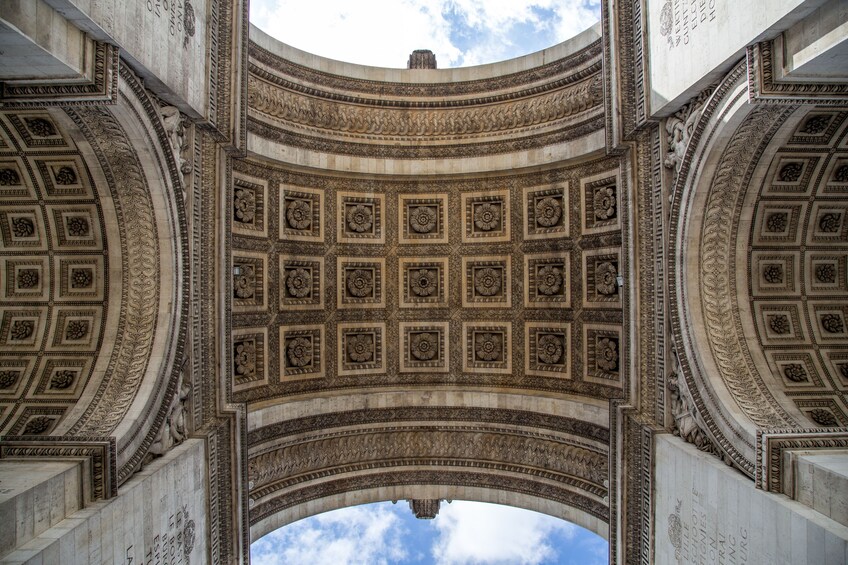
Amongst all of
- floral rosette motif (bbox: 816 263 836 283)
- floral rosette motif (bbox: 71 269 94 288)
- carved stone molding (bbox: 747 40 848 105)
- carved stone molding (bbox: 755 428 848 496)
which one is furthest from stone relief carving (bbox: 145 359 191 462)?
floral rosette motif (bbox: 816 263 836 283)

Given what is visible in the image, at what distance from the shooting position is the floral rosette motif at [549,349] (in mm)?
15430

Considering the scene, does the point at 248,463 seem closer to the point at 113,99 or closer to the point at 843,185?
the point at 113,99

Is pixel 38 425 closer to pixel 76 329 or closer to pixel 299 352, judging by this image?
pixel 76 329

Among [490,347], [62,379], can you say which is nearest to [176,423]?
[62,379]

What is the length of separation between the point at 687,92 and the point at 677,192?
1.90m

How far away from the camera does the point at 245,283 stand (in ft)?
46.8

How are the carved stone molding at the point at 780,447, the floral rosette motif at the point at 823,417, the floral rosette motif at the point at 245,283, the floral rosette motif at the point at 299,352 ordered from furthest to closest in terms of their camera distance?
1. the floral rosette motif at the point at 299,352
2. the floral rosette motif at the point at 245,283
3. the floral rosette motif at the point at 823,417
4. the carved stone molding at the point at 780,447

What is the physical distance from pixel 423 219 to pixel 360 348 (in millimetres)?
4104

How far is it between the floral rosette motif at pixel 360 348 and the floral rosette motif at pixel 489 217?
457cm

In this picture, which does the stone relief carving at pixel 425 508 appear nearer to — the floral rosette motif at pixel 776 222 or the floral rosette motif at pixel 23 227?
the floral rosette motif at pixel 776 222

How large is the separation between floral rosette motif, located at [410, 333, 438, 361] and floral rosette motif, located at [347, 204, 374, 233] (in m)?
3.45

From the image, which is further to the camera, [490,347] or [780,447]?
[490,347]

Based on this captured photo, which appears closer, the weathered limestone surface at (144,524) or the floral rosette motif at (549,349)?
the weathered limestone surface at (144,524)

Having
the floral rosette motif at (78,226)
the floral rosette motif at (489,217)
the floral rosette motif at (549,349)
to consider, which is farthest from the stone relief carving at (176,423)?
the floral rosette motif at (549,349)
